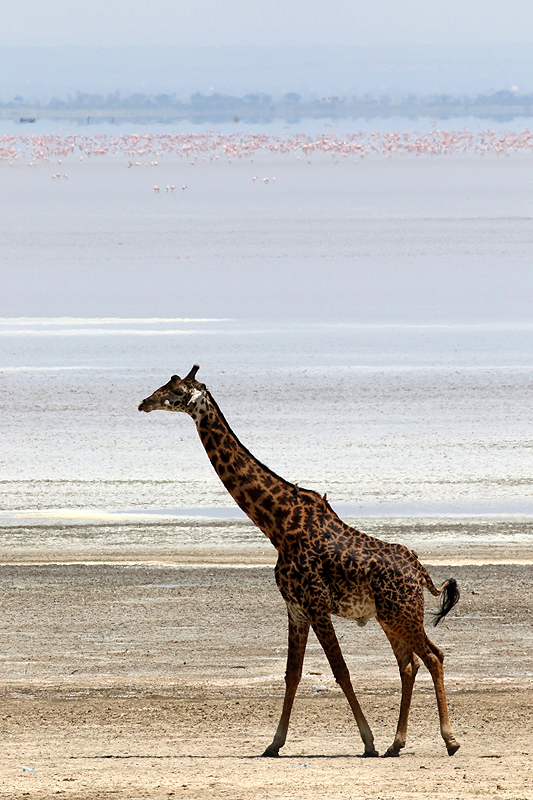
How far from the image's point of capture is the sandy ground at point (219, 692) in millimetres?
7785

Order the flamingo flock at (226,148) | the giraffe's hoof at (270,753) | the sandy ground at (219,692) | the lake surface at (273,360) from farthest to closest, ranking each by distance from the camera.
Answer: the flamingo flock at (226,148) → the lake surface at (273,360) → the giraffe's hoof at (270,753) → the sandy ground at (219,692)

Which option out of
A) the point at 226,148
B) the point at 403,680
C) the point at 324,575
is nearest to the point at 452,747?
the point at 403,680

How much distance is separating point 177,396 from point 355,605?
1563 mm

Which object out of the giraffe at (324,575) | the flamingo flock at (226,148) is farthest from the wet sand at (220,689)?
the flamingo flock at (226,148)

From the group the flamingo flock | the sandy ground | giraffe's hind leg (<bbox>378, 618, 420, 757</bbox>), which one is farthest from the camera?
the flamingo flock

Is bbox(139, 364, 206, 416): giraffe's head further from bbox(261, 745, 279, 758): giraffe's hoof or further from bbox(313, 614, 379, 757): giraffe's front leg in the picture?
bbox(261, 745, 279, 758): giraffe's hoof

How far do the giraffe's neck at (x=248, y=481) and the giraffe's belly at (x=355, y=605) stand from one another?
48 centimetres

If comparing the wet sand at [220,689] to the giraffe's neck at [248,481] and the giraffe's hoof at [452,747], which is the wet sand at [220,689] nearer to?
the giraffe's hoof at [452,747]

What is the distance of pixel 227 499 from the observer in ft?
54.9

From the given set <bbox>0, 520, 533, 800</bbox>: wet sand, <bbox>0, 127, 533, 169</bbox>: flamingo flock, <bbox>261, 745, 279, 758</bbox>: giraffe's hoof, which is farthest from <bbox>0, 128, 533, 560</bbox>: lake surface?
<bbox>0, 127, 533, 169</bbox>: flamingo flock

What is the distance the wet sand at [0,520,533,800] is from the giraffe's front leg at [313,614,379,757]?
0.60 feet

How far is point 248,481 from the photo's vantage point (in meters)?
8.50

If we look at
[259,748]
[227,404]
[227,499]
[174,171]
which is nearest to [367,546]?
[259,748]

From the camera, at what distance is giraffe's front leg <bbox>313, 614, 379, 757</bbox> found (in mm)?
8133
